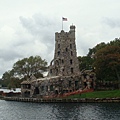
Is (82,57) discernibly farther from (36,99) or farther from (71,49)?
(36,99)

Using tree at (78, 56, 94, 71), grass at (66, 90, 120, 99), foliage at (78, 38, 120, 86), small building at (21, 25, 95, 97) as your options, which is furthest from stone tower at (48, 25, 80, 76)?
grass at (66, 90, 120, 99)

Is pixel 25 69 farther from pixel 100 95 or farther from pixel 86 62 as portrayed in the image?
pixel 100 95

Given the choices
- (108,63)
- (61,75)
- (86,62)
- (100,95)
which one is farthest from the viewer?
(86,62)

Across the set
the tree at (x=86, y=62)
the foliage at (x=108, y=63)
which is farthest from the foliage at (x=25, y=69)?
the foliage at (x=108, y=63)

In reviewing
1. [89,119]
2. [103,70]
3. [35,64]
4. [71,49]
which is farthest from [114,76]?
[89,119]

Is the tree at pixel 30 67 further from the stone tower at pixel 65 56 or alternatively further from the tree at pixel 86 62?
the stone tower at pixel 65 56

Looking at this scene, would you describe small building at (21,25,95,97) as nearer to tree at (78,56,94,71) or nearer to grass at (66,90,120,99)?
grass at (66,90,120,99)

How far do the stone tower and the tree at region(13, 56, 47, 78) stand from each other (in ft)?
65.6

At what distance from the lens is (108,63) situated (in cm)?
10331

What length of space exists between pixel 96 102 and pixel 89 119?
102ft

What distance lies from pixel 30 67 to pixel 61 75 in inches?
1131

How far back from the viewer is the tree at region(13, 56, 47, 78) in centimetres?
13662

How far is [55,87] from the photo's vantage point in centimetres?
10744

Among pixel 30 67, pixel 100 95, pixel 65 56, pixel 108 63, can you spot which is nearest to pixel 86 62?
pixel 65 56
